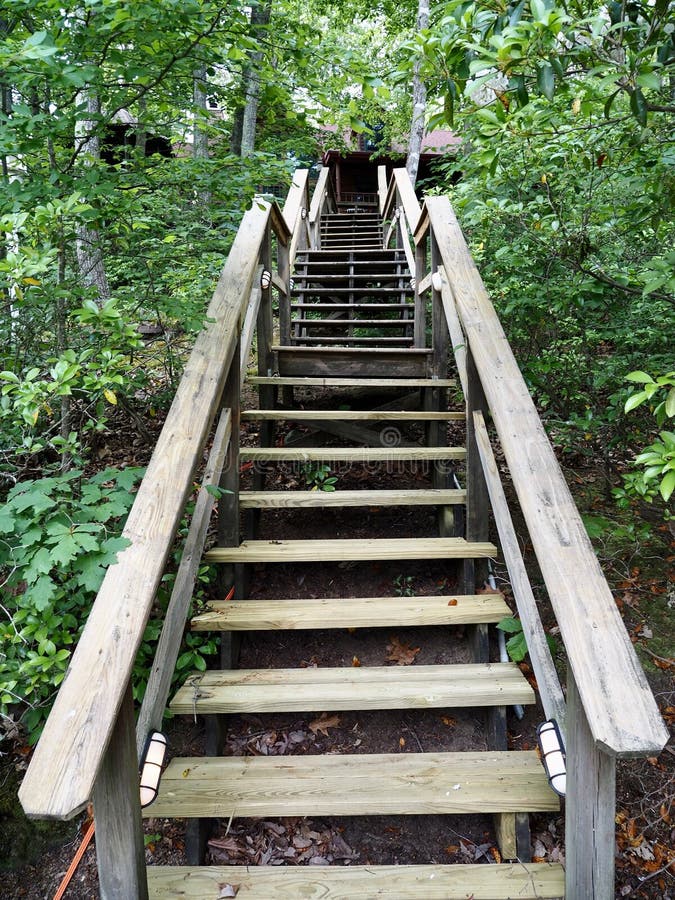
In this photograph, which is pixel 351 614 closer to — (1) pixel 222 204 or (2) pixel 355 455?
(2) pixel 355 455

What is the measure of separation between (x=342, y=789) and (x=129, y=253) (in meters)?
2.41

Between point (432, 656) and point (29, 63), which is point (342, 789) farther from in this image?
point (29, 63)

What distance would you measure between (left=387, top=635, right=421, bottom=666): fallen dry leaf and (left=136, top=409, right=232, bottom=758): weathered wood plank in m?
0.92

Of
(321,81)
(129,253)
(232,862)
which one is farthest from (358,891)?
(321,81)

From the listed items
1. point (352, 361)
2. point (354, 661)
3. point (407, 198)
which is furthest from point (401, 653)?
point (407, 198)

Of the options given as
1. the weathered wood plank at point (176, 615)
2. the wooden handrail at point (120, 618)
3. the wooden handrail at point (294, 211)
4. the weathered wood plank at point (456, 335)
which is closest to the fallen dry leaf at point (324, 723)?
the weathered wood plank at point (176, 615)

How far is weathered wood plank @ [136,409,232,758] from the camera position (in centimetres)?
144

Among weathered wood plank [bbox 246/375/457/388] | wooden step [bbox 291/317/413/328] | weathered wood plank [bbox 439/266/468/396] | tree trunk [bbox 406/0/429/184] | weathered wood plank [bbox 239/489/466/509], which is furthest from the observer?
tree trunk [bbox 406/0/429/184]

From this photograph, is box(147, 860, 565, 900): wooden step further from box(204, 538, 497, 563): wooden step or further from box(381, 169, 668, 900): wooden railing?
box(204, 538, 497, 563): wooden step

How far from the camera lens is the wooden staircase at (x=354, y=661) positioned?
3.42 feet

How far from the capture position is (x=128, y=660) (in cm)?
105

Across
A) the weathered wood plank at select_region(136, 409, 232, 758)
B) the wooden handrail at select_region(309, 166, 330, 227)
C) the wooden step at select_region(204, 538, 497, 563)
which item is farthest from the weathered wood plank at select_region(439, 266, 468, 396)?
the wooden handrail at select_region(309, 166, 330, 227)

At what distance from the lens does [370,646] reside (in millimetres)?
2244

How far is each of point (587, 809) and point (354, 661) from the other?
1195 mm
